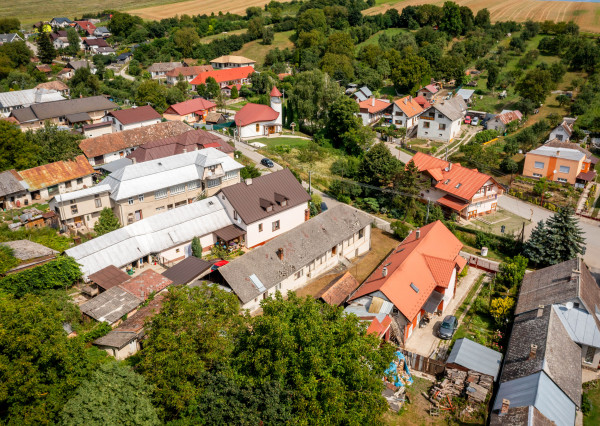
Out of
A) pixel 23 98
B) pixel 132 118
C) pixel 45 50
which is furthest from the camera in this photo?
pixel 45 50

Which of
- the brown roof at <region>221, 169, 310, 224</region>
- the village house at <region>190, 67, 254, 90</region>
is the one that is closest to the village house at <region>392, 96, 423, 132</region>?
the brown roof at <region>221, 169, 310, 224</region>

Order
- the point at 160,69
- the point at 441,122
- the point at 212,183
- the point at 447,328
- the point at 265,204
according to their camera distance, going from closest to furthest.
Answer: the point at 447,328
the point at 265,204
the point at 212,183
the point at 441,122
the point at 160,69

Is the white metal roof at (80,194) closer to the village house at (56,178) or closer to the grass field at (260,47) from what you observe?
the village house at (56,178)

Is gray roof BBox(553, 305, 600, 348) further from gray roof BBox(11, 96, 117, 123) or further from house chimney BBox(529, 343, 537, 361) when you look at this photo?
gray roof BBox(11, 96, 117, 123)

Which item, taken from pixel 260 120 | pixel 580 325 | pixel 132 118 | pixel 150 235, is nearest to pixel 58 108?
pixel 132 118

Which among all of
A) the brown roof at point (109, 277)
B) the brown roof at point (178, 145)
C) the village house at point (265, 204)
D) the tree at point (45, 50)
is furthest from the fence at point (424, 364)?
the tree at point (45, 50)

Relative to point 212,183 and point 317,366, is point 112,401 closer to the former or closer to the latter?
point 317,366

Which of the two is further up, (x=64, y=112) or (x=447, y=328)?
(x=64, y=112)
